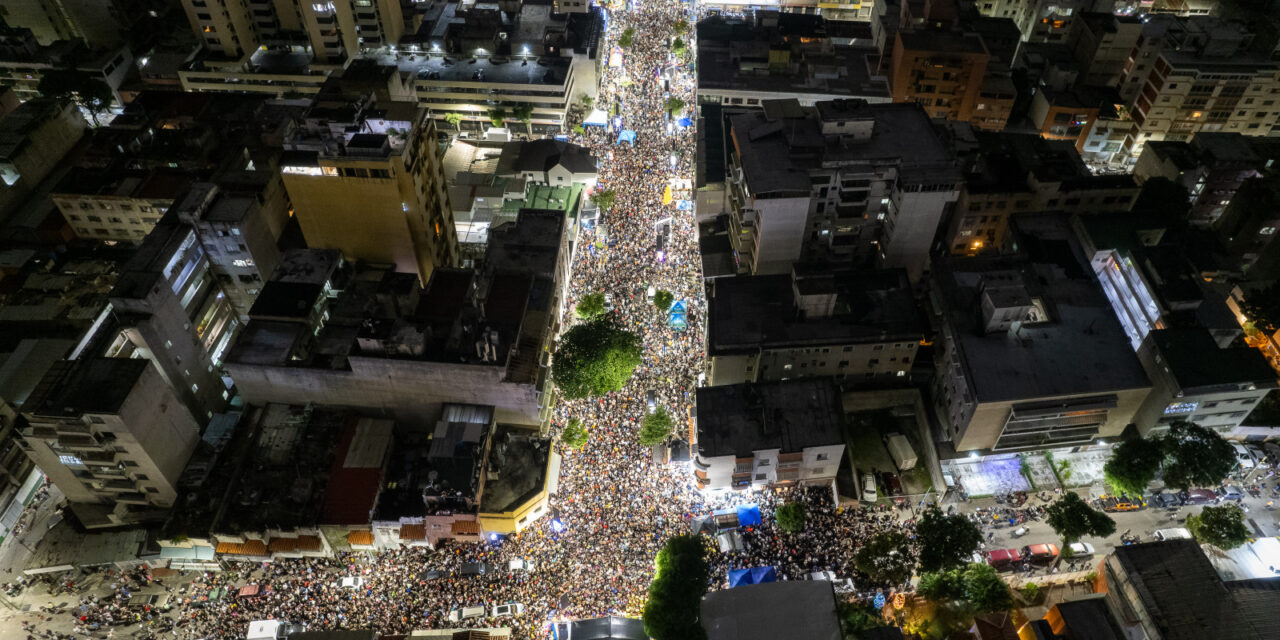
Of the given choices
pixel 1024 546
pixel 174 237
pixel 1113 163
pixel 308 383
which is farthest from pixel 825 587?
pixel 1113 163

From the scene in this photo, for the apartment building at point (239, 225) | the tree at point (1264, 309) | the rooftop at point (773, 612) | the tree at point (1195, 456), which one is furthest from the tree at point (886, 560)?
the apartment building at point (239, 225)

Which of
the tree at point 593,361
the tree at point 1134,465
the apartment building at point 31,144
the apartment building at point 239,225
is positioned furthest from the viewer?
the apartment building at point 31,144

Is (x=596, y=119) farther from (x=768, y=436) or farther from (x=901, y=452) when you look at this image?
(x=901, y=452)

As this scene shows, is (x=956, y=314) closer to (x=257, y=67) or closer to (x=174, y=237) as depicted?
(x=174, y=237)

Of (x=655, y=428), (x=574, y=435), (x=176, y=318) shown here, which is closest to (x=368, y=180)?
(x=176, y=318)

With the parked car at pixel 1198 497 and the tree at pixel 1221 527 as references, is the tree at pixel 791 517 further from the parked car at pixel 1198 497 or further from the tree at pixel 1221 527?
the parked car at pixel 1198 497
